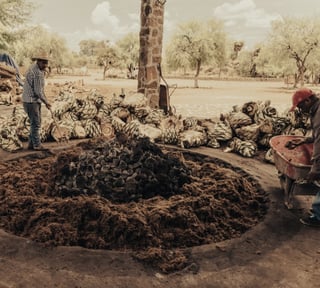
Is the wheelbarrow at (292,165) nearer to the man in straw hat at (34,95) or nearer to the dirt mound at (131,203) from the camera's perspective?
the dirt mound at (131,203)

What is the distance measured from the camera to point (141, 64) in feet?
31.8

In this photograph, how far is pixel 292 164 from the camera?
376cm

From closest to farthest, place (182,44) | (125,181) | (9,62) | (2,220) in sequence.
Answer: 1. (2,220)
2. (125,181)
3. (9,62)
4. (182,44)

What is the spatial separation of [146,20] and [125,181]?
6.54m

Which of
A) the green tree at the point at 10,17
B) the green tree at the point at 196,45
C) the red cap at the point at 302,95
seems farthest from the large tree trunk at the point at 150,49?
the green tree at the point at 196,45

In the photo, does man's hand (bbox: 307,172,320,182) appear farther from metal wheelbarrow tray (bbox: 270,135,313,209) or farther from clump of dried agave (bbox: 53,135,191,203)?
clump of dried agave (bbox: 53,135,191,203)

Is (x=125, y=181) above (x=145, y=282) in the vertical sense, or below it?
above

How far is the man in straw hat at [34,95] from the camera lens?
615cm

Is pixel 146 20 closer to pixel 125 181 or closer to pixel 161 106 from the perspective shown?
pixel 161 106

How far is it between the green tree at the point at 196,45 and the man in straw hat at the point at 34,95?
96.5ft

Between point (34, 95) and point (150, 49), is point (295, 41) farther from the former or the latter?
point (34, 95)

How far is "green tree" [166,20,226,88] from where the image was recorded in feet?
115

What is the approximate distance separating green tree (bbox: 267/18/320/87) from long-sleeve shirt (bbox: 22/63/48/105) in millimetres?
29403

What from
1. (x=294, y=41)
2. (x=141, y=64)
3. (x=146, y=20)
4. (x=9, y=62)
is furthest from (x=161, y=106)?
(x=294, y=41)
